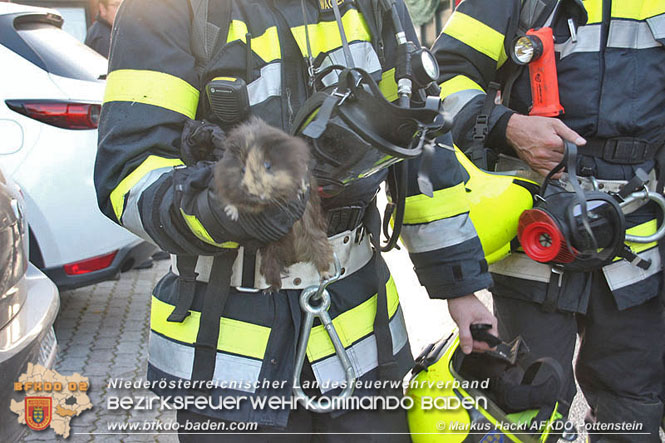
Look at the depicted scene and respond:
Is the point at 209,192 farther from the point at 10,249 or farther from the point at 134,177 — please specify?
the point at 10,249

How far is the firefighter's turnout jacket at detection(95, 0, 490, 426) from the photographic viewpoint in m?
1.51

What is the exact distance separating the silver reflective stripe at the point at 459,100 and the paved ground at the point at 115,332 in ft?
6.52

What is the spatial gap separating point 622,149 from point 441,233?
0.92 m

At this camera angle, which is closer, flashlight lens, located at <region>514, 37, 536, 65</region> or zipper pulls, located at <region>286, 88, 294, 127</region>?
zipper pulls, located at <region>286, 88, 294, 127</region>

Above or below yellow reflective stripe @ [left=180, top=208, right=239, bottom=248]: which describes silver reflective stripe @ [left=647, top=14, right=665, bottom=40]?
above

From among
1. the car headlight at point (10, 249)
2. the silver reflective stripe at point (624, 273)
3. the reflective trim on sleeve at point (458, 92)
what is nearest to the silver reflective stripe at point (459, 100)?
the reflective trim on sleeve at point (458, 92)

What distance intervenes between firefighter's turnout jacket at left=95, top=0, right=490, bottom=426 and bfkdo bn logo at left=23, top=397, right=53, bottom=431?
3.23ft

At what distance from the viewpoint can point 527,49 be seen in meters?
2.39

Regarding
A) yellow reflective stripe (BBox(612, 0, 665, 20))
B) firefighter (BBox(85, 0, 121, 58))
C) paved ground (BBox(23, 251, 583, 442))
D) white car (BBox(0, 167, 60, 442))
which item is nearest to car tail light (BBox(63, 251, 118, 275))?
paved ground (BBox(23, 251, 583, 442))

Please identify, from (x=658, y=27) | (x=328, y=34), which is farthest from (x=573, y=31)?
(x=328, y=34)

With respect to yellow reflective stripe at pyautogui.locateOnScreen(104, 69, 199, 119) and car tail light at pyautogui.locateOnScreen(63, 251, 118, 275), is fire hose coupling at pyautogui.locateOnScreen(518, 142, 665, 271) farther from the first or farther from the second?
car tail light at pyautogui.locateOnScreen(63, 251, 118, 275)

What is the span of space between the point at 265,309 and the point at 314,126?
61 cm

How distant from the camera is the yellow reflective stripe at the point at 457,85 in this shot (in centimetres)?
256

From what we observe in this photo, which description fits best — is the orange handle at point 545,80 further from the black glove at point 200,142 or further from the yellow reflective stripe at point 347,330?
the black glove at point 200,142
